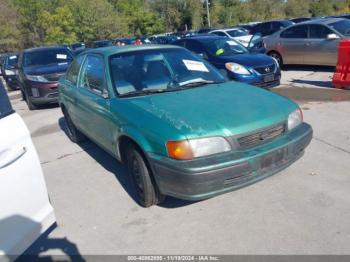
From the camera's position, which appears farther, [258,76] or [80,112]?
[258,76]

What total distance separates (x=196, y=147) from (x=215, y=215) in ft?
2.66

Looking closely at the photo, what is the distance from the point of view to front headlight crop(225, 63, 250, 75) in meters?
7.86

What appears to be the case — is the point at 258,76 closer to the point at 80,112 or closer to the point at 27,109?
the point at 80,112

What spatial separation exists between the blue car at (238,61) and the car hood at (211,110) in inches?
139

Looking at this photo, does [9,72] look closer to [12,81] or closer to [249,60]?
[12,81]

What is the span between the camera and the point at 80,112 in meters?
5.06

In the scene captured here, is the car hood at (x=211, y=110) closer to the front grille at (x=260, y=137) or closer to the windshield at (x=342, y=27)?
the front grille at (x=260, y=137)

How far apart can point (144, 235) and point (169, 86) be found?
1733mm

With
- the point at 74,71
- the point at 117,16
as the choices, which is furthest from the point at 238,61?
the point at 117,16

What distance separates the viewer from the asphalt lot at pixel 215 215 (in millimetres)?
3061

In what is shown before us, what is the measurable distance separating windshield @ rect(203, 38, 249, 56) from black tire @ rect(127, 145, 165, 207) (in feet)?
18.2

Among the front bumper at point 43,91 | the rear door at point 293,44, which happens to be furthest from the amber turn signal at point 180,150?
the rear door at point 293,44

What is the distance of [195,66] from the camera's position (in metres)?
4.59

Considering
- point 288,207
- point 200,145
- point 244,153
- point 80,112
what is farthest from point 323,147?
point 80,112
